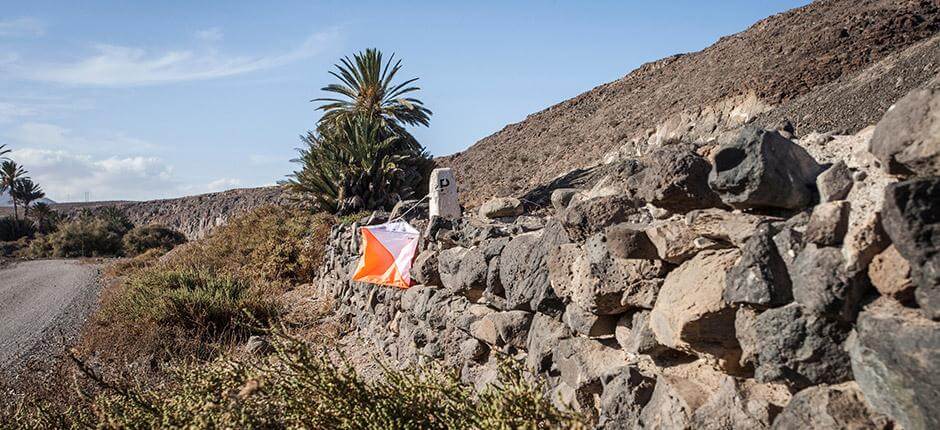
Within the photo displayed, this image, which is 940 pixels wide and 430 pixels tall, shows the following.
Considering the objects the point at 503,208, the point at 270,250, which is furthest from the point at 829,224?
the point at 270,250

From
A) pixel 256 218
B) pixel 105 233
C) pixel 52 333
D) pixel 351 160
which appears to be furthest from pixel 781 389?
pixel 105 233

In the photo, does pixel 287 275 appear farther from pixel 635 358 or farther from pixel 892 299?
pixel 892 299

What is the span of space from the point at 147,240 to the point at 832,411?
33.7 meters

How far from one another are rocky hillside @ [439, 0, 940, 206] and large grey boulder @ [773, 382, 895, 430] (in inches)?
246

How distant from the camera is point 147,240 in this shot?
102 ft

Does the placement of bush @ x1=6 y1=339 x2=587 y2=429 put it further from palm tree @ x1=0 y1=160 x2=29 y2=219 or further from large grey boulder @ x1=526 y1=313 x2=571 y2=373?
palm tree @ x1=0 y1=160 x2=29 y2=219

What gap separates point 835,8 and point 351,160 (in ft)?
67.8

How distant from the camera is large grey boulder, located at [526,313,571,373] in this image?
156 inches

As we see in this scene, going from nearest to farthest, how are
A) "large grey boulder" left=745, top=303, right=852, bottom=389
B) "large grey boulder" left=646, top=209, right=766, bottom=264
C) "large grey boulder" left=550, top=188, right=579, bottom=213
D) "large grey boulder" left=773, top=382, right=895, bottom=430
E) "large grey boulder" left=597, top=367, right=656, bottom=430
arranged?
"large grey boulder" left=773, top=382, right=895, bottom=430 → "large grey boulder" left=745, top=303, right=852, bottom=389 → "large grey boulder" left=646, top=209, right=766, bottom=264 → "large grey boulder" left=597, top=367, right=656, bottom=430 → "large grey boulder" left=550, top=188, right=579, bottom=213

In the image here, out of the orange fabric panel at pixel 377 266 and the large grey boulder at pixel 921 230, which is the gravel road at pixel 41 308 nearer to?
the orange fabric panel at pixel 377 266

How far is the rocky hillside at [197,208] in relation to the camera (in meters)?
43.1

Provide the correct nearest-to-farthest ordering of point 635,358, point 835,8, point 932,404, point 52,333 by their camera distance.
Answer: point 932,404
point 635,358
point 52,333
point 835,8

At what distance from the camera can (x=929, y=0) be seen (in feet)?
59.5

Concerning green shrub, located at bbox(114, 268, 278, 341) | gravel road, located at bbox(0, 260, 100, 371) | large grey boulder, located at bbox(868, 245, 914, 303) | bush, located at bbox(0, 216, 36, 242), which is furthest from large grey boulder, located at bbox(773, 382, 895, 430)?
bush, located at bbox(0, 216, 36, 242)
